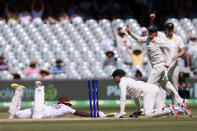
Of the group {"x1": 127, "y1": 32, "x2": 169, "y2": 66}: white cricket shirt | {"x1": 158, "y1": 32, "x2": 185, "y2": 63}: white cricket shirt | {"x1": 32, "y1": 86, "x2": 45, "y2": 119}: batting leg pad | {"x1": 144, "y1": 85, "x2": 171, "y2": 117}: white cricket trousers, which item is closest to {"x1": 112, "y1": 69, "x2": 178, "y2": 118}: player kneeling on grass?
{"x1": 144, "y1": 85, "x2": 171, "y2": 117}: white cricket trousers

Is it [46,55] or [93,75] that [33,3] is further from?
[93,75]

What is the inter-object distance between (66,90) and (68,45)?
9.97 feet

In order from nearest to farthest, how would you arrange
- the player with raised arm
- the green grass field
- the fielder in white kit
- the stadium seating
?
the green grass field < the fielder in white kit < the player with raised arm < the stadium seating

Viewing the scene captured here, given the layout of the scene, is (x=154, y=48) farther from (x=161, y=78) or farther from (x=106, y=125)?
(x=106, y=125)

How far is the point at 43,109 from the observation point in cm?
1246

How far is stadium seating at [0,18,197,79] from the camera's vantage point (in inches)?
811

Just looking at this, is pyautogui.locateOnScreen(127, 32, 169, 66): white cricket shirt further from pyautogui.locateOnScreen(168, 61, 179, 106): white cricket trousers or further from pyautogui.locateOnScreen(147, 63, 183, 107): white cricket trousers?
pyautogui.locateOnScreen(168, 61, 179, 106): white cricket trousers

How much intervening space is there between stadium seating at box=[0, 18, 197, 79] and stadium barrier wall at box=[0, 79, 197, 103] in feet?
3.09

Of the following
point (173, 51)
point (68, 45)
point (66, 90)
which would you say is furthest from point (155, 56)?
point (68, 45)

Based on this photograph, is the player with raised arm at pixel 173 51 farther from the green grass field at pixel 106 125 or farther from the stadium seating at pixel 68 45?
the stadium seating at pixel 68 45

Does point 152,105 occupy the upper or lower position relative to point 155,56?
lower

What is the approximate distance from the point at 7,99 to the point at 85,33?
4420 millimetres

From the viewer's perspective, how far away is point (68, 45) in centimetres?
2198

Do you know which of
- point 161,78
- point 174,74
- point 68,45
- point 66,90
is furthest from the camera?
point 68,45
